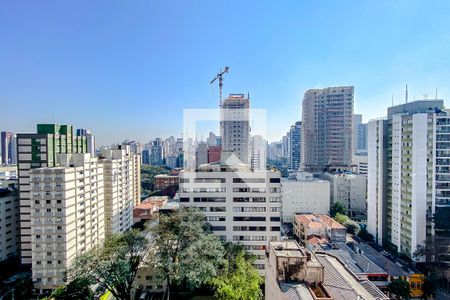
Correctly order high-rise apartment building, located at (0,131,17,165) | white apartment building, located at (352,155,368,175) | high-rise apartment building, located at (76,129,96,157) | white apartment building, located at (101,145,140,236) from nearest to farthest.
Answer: white apartment building, located at (101,145,140,236)
high-rise apartment building, located at (76,129,96,157)
white apartment building, located at (352,155,368,175)
high-rise apartment building, located at (0,131,17,165)

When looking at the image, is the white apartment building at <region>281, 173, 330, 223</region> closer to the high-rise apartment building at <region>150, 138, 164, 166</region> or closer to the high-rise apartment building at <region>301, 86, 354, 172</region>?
the high-rise apartment building at <region>301, 86, 354, 172</region>

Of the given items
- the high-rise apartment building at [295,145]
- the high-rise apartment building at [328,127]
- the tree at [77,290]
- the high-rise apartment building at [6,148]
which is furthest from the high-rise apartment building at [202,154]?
the high-rise apartment building at [6,148]

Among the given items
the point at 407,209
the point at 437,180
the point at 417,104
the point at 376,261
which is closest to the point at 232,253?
the point at 376,261

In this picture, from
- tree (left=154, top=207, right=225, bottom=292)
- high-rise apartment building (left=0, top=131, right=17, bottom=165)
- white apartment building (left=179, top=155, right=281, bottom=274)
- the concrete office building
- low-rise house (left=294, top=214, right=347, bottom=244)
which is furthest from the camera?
high-rise apartment building (left=0, top=131, right=17, bottom=165)

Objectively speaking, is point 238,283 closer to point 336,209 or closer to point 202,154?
point 202,154

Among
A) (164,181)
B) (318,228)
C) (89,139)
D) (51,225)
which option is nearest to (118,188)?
(51,225)

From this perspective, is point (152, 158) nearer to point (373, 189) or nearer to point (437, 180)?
point (373, 189)

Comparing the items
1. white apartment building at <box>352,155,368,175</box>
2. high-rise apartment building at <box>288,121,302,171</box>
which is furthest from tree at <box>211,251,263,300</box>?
high-rise apartment building at <box>288,121,302,171</box>
